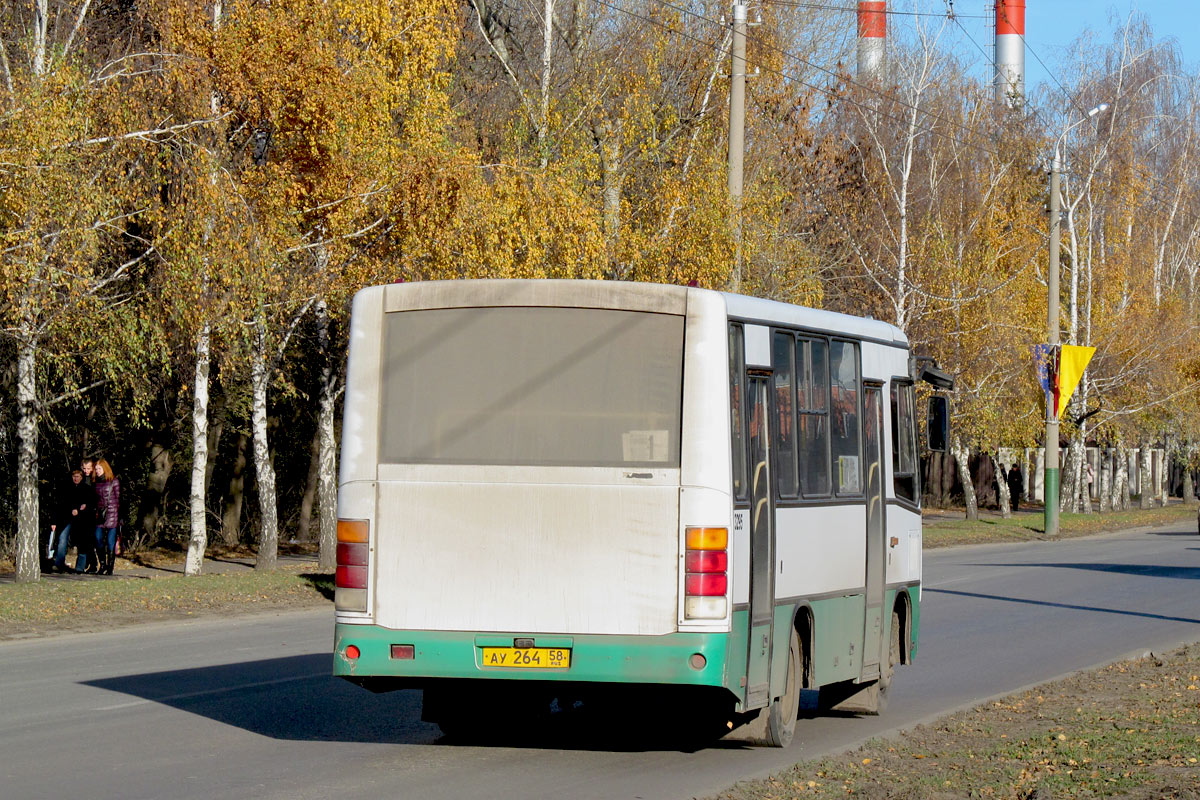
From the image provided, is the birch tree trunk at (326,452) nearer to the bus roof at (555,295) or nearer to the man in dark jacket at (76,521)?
the man in dark jacket at (76,521)

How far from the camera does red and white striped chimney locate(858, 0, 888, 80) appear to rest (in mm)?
49222

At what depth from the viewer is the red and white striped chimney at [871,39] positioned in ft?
161

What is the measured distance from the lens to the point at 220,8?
24750 mm

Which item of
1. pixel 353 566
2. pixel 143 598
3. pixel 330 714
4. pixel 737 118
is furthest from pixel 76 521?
pixel 353 566

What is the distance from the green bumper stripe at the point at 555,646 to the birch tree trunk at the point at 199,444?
554 inches

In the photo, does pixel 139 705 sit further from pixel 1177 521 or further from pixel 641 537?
pixel 1177 521

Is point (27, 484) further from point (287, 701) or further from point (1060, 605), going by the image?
point (1060, 605)

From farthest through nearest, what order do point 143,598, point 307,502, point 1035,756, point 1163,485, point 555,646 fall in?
point 1163,485
point 307,502
point 143,598
point 1035,756
point 555,646

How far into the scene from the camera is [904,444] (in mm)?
12711

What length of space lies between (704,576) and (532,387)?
143 centimetres

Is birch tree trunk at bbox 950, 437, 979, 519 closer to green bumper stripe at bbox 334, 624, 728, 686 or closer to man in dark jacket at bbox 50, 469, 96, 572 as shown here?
man in dark jacket at bbox 50, 469, 96, 572

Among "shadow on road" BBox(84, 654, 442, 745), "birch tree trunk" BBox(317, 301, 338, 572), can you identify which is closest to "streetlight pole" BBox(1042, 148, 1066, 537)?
"birch tree trunk" BBox(317, 301, 338, 572)

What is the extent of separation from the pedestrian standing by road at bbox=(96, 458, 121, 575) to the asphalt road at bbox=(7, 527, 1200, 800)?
841 cm

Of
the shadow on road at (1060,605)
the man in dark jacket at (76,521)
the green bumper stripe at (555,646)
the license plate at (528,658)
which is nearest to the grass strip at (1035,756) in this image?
the green bumper stripe at (555,646)
